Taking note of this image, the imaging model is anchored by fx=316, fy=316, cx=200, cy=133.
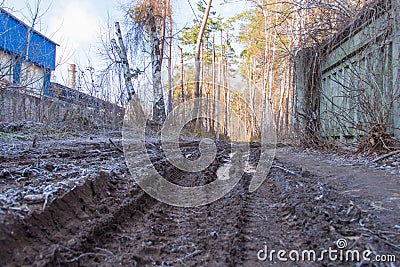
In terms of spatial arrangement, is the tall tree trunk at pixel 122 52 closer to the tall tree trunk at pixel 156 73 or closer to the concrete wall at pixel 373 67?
the tall tree trunk at pixel 156 73

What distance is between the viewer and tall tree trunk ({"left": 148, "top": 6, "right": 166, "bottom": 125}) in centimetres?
1059

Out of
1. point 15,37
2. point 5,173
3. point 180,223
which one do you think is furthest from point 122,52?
point 180,223

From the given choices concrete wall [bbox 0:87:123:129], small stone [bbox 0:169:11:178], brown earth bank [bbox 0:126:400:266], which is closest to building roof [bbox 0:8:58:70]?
concrete wall [bbox 0:87:123:129]

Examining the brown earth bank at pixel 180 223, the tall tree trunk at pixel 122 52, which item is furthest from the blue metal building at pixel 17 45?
the brown earth bank at pixel 180 223

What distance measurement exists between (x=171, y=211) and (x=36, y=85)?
595 centimetres

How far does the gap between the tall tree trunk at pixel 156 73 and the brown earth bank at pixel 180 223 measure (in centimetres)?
827

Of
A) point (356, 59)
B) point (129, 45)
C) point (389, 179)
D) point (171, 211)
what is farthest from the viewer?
point (129, 45)

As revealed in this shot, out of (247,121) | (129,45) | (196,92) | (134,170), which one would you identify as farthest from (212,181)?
(247,121)

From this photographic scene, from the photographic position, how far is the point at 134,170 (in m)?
2.72

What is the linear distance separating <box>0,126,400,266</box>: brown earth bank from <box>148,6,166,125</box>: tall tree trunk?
27.1ft

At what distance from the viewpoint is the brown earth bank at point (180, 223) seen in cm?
117

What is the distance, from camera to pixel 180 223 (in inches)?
64.6

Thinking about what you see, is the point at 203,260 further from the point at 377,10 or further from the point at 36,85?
the point at 36,85

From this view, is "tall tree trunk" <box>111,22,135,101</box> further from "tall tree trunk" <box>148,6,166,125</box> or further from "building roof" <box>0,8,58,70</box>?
"building roof" <box>0,8,58,70</box>
